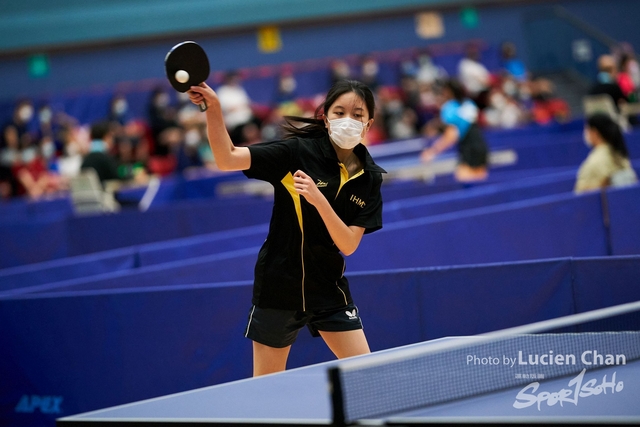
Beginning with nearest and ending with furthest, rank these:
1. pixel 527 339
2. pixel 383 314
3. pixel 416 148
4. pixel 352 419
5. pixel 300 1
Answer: pixel 352 419 → pixel 527 339 → pixel 383 314 → pixel 416 148 → pixel 300 1

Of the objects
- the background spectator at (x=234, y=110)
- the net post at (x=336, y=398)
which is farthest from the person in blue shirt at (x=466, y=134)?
the net post at (x=336, y=398)

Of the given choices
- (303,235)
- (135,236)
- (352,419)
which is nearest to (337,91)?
(303,235)

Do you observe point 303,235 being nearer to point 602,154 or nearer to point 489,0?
point 602,154

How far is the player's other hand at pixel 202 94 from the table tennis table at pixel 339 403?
2.90ft

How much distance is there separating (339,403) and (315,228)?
1097 mm

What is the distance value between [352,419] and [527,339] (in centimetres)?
89

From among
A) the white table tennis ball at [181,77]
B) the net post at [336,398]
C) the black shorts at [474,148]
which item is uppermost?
the black shorts at [474,148]

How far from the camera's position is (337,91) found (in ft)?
10.1

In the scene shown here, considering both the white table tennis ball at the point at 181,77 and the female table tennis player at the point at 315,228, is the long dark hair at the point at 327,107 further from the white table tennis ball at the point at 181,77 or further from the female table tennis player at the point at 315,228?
the white table tennis ball at the point at 181,77

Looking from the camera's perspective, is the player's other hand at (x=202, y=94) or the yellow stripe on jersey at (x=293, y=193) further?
the yellow stripe on jersey at (x=293, y=193)

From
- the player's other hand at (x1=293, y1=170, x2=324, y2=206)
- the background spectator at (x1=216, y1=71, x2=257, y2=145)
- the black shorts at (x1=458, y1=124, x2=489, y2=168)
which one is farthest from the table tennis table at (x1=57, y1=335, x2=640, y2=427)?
the background spectator at (x1=216, y1=71, x2=257, y2=145)

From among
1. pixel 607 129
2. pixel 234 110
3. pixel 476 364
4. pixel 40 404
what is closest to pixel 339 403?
pixel 476 364

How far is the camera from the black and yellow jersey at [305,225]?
3086mm

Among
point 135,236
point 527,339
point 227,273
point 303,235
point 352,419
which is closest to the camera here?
point 352,419
